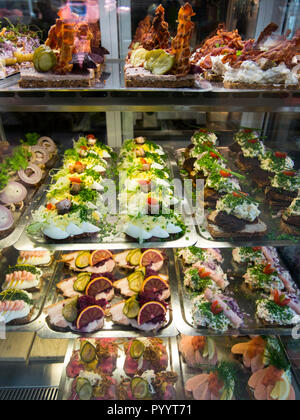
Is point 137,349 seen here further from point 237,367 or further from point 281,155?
point 281,155

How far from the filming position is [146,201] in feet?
6.72

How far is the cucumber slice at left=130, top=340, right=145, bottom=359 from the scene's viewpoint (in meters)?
2.18

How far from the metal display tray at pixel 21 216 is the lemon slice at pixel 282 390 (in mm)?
1828

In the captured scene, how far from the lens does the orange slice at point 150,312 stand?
1959 mm

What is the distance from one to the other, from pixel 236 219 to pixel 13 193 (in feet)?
4.92

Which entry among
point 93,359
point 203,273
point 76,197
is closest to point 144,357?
point 93,359

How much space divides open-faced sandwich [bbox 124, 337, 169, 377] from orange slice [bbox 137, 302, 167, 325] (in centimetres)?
38

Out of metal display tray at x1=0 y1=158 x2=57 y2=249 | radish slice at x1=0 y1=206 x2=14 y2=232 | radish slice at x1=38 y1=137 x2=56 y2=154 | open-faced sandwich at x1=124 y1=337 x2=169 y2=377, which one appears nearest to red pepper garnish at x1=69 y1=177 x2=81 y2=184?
metal display tray at x1=0 y1=158 x2=57 y2=249

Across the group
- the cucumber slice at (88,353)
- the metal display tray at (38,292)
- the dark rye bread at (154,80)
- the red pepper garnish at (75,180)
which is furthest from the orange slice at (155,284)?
the dark rye bread at (154,80)

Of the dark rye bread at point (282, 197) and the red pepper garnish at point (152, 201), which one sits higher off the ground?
the red pepper garnish at point (152, 201)

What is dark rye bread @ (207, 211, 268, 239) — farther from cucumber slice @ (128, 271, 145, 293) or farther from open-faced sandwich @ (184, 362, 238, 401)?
open-faced sandwich @ (184, 362, 238, 401)

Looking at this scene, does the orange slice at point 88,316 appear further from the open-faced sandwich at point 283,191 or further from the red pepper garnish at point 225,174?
the open-faced sandwich at point 283,191

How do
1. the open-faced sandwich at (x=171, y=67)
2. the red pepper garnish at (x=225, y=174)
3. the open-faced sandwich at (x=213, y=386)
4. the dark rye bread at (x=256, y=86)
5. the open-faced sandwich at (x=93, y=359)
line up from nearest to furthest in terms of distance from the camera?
the open-faced sandwich at (x=171, y=67) < the dark rye bread at (x=256, y=86) < the open-faced sandwich at (x=213, y=386) < the open-faced sandwich at (x=93, y=359) < the red pepper garnish at (x=225, y=174)
